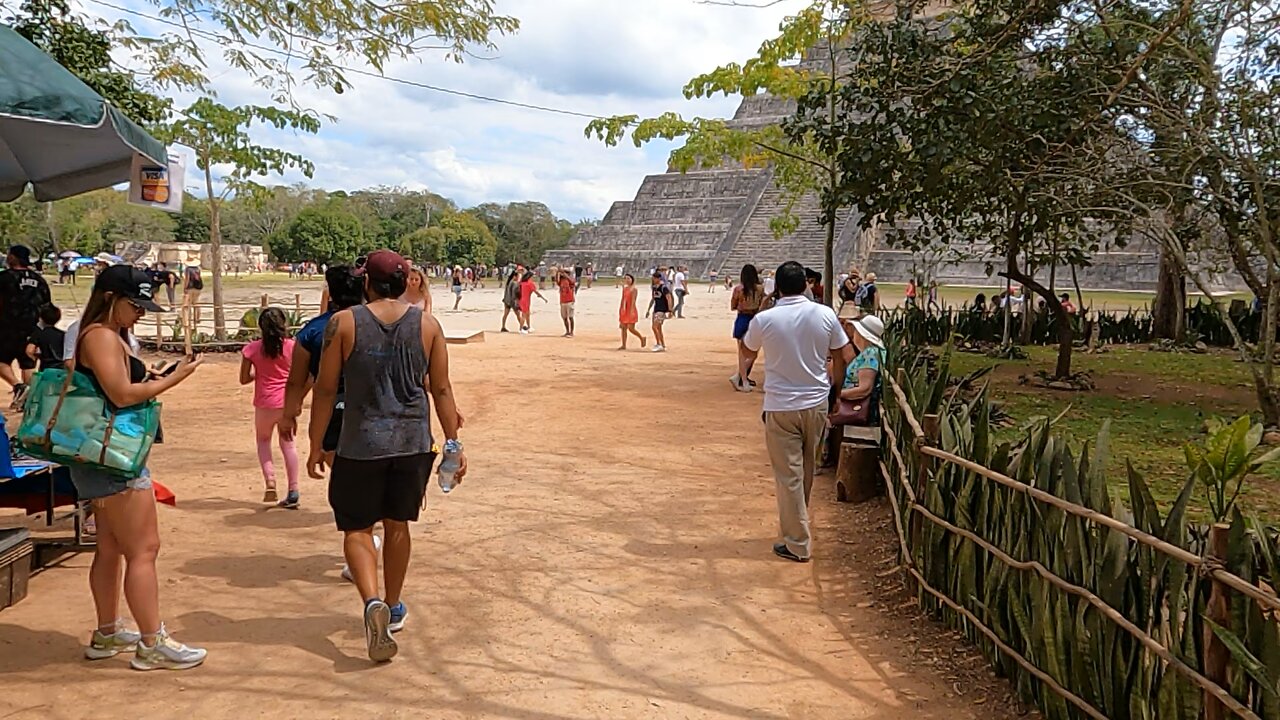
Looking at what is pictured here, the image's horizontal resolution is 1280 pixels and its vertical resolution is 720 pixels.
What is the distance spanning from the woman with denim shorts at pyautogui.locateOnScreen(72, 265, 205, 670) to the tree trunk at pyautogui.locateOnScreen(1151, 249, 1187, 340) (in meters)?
19.1

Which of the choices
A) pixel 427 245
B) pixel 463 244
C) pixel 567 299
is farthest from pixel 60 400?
pixel 463 244

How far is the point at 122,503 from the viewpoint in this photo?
12.1 feet

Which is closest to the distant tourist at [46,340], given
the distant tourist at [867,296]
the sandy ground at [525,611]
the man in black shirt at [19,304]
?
the man in black shirt at [19,304]

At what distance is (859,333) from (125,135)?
4566mm

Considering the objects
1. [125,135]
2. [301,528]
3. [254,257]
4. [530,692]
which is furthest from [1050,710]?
[254,257]

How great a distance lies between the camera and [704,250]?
159ft

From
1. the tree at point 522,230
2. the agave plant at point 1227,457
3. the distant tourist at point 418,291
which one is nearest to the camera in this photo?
the agave plant at point 1227,457

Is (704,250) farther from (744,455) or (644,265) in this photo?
(744,455)

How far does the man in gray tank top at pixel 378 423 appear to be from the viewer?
3.88 meters

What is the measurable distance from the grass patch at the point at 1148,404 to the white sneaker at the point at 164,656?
408 centimetres

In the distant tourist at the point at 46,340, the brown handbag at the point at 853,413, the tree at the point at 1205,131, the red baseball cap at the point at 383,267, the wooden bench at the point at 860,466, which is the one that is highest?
the tree at the point at 1205,131

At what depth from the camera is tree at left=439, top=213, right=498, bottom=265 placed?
2623 inches

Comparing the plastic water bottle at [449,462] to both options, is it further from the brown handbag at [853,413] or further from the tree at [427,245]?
the tree at [427,245]

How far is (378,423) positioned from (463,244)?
212ft
